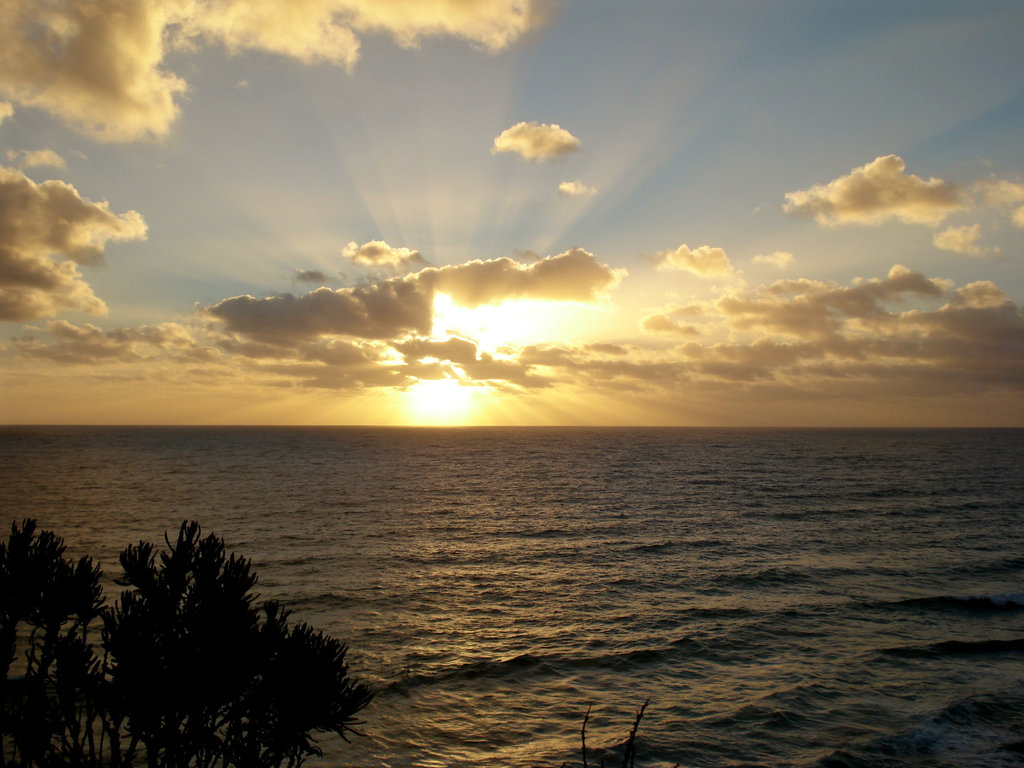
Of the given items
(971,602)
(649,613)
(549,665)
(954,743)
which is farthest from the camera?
(971,602)

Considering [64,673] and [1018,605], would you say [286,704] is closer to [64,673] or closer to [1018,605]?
[64,673]

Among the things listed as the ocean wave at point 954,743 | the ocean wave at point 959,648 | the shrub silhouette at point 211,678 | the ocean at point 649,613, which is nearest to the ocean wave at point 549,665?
the ocean at point 649,613

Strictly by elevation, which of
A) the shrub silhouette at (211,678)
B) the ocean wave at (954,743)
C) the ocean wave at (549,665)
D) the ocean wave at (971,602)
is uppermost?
the shrub silhouette at (211,678)

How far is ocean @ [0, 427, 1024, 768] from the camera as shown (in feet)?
57.9

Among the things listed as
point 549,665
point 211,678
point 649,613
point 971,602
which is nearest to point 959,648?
point 971,602

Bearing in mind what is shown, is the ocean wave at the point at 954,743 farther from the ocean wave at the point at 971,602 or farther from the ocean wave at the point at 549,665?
the ocean wave at the point at 971,602

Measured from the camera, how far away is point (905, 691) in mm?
20328

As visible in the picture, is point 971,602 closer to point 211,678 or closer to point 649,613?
point 649,613

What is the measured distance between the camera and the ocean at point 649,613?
17641 mm

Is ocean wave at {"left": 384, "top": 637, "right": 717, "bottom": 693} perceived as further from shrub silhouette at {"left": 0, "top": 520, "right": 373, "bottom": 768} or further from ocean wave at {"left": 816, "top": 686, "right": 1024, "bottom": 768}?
shrub silhouette at {"left": 0, "top": 520, "right": 373, "bottom": 768}

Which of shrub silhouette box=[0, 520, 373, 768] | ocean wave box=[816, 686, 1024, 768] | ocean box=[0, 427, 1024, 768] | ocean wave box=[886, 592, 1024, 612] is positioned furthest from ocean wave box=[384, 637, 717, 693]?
ocean wave box=[886, 592, 1024, 612]

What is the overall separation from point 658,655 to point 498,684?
22.4ft

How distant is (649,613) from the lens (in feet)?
92.8

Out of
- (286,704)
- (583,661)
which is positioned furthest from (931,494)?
(286,704)
